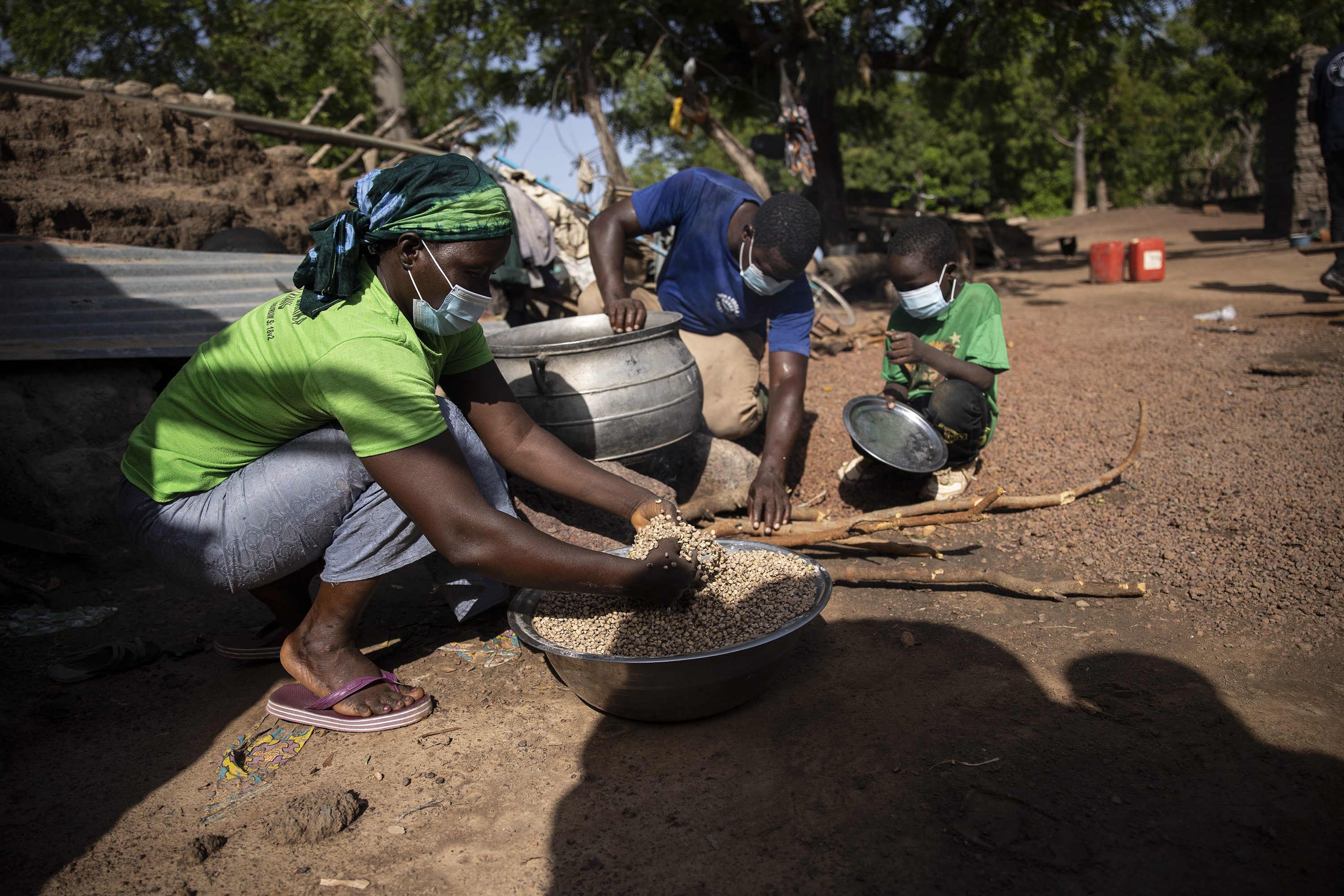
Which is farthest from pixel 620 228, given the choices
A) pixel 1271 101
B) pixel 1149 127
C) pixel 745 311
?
pixel 1149 127

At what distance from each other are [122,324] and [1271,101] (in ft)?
56.3

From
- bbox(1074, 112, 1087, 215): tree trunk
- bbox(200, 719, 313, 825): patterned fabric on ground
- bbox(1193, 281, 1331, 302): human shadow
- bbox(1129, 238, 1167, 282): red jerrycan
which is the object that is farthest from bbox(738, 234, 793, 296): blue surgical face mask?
bbox(1074, 112, 1087, 215): tree trunk

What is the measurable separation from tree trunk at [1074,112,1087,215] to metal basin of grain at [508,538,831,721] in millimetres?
35410

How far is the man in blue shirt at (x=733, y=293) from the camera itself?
3312mm

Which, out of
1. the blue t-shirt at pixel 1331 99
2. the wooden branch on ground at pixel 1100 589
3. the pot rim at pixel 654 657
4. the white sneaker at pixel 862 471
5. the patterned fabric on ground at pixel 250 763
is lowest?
the wooden branch on ground at pixel 1100 589

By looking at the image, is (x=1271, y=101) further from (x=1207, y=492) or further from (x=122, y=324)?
(x=122, y=324)

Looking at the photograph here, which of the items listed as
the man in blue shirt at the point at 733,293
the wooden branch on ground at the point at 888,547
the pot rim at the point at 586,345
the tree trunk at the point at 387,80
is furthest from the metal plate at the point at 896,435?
the tree trunk at the point at 387,80

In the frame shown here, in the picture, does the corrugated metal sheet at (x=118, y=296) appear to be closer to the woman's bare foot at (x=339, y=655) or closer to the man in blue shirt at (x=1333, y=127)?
the woman's bare foot at (x=339, y=655)

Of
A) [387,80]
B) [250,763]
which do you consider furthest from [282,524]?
[387,80]

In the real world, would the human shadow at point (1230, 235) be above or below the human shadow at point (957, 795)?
above

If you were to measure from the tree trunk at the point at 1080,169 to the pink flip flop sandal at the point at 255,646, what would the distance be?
117ft

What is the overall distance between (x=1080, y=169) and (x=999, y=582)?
35728mm

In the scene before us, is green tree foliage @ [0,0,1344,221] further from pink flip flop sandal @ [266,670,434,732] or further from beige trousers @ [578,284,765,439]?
pink flip flop sandal @ [266,670,434,732]

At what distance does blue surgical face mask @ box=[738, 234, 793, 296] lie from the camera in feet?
11.3
